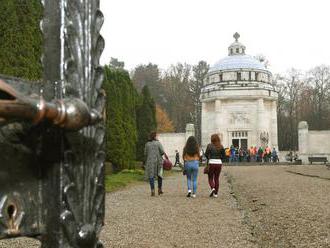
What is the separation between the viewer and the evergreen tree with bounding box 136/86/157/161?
30506 millimetres

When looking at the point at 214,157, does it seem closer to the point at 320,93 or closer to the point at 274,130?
the point at 274,130

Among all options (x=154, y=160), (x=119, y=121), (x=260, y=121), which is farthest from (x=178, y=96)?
(x=154, y=160)

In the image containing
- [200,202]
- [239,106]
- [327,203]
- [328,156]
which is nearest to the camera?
[327,203]

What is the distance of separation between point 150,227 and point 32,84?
735 cm

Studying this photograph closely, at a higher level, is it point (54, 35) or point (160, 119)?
point (160, 119)

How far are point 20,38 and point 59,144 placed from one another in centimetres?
Answer: 939

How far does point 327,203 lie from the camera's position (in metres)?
10.6

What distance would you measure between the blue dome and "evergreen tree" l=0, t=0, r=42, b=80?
51634 mm

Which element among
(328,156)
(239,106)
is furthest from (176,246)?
(239,106)

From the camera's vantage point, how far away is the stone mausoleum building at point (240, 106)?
5678 centimetres

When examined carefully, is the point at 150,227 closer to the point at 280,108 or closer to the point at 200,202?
the point at 200,202

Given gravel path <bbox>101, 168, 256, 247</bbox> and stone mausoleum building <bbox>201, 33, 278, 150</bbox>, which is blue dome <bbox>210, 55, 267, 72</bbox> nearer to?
stone mausoleum building <bbox>201, 33, 278, 150</bbox>

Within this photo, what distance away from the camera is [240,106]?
189 feet

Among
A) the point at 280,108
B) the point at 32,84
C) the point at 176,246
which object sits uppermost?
the point at 280,108
